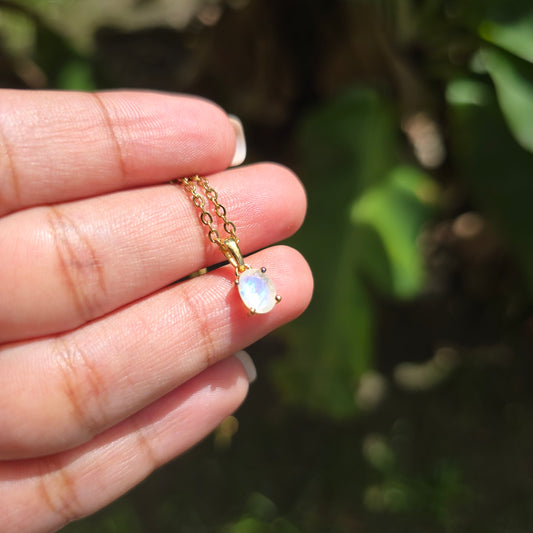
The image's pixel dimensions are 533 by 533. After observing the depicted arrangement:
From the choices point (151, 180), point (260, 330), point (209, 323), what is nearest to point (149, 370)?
point (209, 323)

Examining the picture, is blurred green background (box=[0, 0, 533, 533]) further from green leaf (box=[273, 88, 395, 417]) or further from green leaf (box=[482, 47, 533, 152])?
green leaf (box=[482, 47, 533, 152])

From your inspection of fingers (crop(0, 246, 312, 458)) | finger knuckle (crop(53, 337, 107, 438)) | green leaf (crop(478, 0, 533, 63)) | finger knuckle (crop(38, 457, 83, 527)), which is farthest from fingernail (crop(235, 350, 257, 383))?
green leaf (crop(478, 0, 533, 63))

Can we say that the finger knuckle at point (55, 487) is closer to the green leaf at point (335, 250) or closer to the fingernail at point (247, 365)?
the fingernail at point (247, 365)

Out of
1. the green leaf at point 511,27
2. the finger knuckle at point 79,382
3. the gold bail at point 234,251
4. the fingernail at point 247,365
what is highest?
the green leaf at point 511,27

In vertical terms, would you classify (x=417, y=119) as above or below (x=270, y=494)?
above

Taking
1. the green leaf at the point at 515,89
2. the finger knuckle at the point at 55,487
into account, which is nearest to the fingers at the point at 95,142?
the finger knuckle at the point at 55,487

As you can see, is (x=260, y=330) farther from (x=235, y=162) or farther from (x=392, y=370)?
(x=392, y=370)
